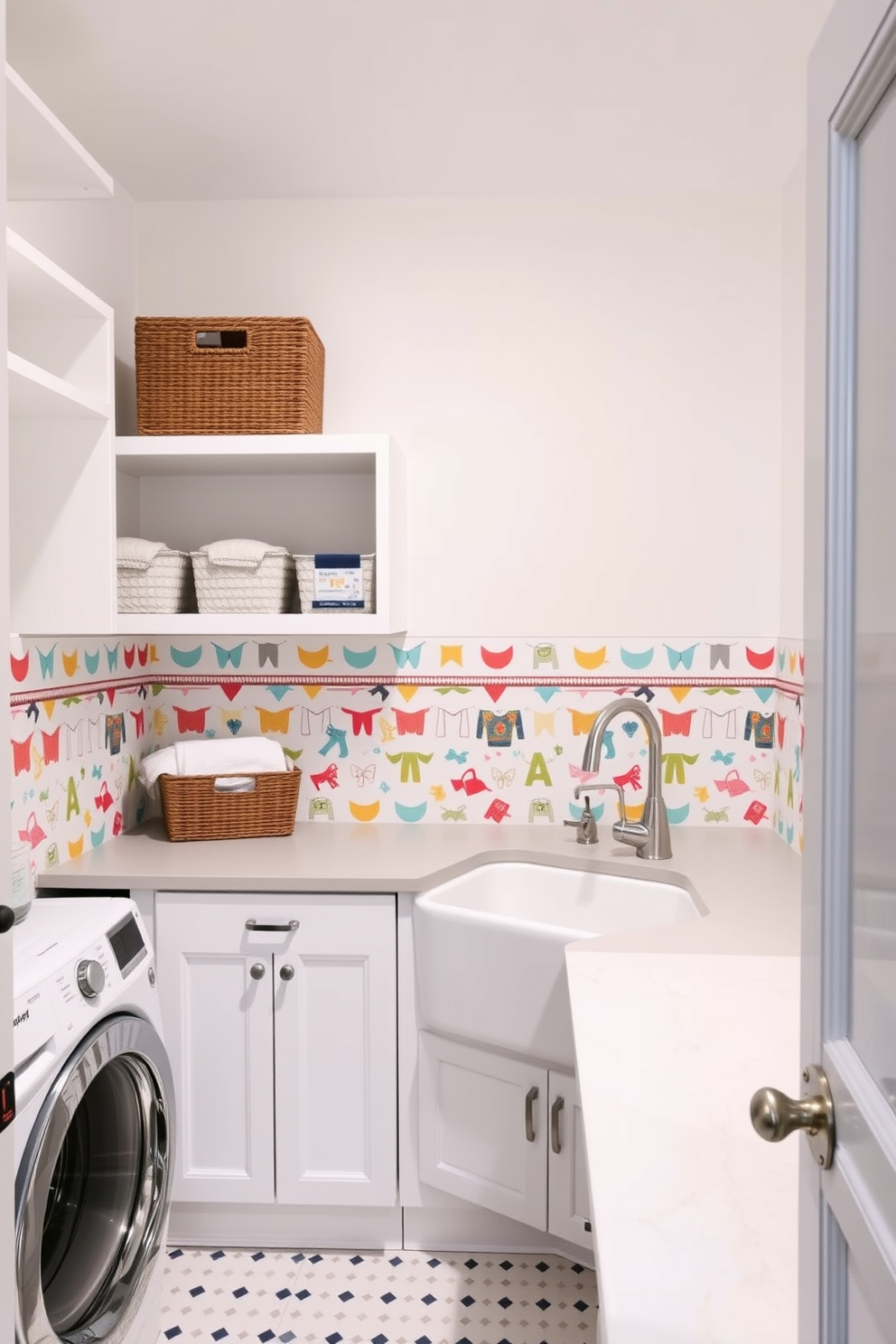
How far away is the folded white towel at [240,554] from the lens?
237cm

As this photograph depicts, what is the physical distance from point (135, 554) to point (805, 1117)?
1.94 meters

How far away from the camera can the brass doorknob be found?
74cm

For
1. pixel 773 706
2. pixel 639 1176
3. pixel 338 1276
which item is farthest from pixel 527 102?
pixel 338 1276

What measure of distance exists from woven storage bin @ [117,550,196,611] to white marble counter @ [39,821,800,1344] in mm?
579

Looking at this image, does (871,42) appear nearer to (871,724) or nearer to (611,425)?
(871,724)

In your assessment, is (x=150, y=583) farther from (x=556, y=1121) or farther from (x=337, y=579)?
(x=556, y=1121)

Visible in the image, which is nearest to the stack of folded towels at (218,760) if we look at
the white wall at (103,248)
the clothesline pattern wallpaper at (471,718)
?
the clothesline pattern wallpaper at (471,718)

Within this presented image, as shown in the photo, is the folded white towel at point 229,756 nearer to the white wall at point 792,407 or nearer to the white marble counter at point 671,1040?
the white marble counter at point 671,1040

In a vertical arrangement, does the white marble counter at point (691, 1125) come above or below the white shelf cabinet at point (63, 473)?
below

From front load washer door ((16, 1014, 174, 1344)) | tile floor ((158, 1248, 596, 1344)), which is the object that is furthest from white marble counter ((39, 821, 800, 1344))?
tile floor ((158, 1248, 596, 1344))

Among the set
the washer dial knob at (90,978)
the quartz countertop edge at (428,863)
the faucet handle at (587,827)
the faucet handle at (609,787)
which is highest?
the faucet handle at (609,787)

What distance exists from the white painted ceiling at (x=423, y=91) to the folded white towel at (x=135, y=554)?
923 millimetres

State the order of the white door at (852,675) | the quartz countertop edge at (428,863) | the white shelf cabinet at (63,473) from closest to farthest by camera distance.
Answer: the white door at (852,675) < the quartz countertop edge at (428,863) < the white shelf cabinet at (63,473)

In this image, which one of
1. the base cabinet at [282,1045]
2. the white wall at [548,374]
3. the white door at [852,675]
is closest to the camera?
the white door at [852,675]
